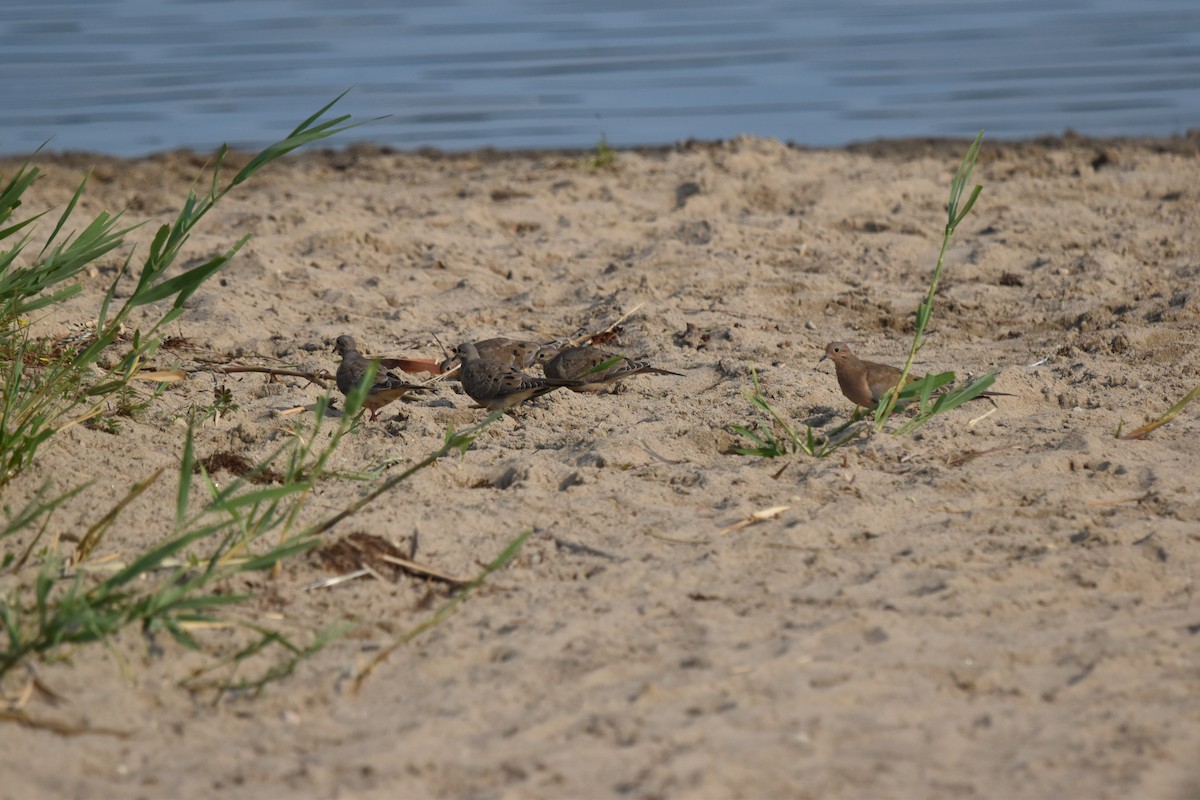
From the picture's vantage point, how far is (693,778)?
9.36 ft

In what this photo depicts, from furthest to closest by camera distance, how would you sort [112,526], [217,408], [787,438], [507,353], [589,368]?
[507,353]
[589,368]
[217,408]
[787,438]
[112,526]

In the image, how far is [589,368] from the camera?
598 centimetres

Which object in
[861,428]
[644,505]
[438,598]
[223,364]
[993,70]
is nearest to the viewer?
[438,598]

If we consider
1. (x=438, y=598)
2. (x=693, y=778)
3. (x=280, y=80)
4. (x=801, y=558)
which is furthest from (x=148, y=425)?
(x=280, y=80)

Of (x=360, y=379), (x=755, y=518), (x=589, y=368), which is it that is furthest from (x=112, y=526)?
(x=589, y=368)

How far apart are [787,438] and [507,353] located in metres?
1.65

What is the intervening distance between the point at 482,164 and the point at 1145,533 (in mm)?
8246

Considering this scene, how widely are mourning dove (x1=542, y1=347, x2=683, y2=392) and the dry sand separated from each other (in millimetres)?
84

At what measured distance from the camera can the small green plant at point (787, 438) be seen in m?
4.76

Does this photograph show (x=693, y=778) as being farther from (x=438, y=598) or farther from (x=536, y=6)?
(x=536, y=6)

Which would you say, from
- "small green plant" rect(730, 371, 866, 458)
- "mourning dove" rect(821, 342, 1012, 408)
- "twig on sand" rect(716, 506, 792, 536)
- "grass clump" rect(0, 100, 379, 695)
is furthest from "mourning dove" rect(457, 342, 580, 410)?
"twig on sand" rect(716, 506, 792, 536)

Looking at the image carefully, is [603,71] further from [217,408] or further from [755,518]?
[755,518]

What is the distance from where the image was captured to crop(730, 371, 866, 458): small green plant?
4762 millimetres

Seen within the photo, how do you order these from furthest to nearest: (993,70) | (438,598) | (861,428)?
→ (993,70), (861,428), (438,598)
